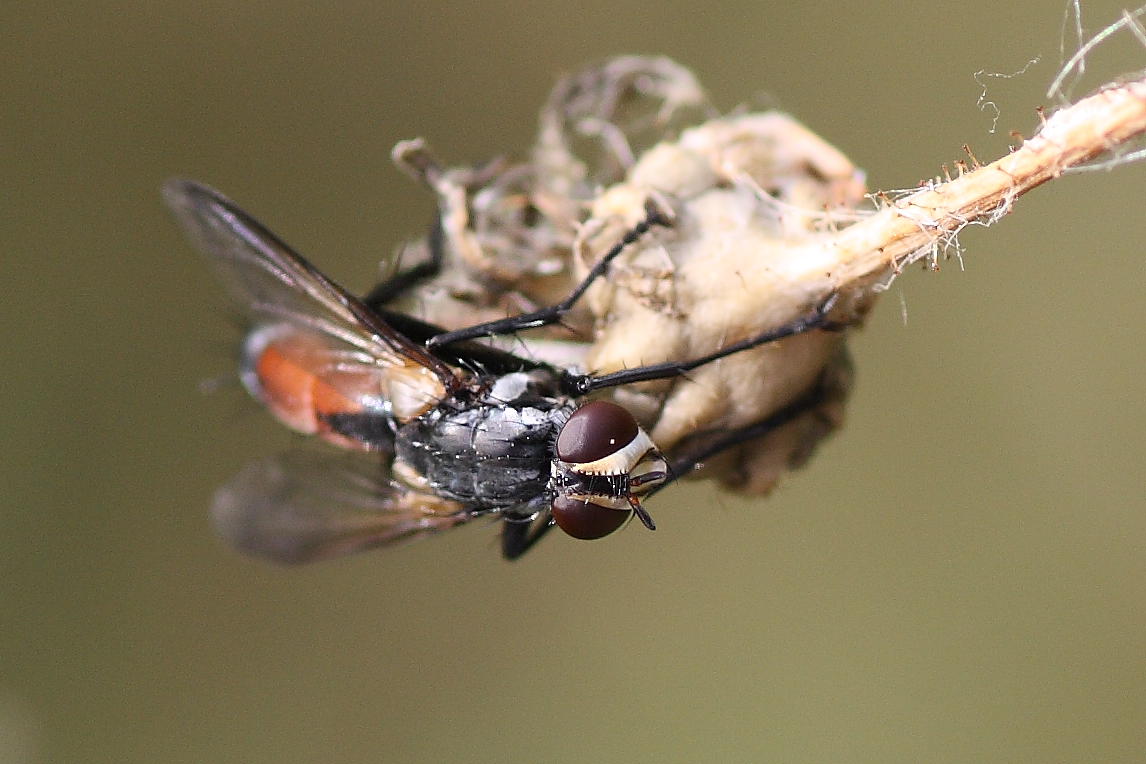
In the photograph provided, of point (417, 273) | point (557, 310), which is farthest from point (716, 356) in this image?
point (417, 273)

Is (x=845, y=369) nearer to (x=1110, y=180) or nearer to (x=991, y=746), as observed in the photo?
(x=1110, y=180)

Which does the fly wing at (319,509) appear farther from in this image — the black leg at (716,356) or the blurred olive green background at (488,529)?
the blurred olive green background at (488,529)

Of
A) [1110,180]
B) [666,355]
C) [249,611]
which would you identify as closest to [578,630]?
[249,611]

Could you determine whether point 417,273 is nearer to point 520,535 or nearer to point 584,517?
point 520,535

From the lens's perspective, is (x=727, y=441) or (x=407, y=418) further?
(x=407, y=418)

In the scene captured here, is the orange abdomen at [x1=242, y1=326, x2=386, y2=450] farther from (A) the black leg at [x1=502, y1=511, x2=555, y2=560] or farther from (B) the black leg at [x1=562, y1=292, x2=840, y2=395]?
(B) the black leg at [x1=562, y1=292, x2=840, y2=395]

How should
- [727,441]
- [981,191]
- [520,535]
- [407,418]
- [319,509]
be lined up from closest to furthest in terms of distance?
[981,191] < [727,441] < [407,418] < [520,535] < [319,509]
